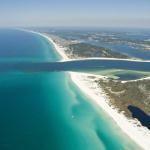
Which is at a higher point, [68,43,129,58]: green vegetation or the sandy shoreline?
the sandy shoreline

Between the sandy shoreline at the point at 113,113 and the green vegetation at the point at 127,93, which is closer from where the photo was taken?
the sandy shoreline at the point at 113,113

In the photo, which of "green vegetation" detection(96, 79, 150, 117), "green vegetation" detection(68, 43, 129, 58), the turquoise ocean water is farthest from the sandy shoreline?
"green vegetation" detection(68, 43, 129, 58)

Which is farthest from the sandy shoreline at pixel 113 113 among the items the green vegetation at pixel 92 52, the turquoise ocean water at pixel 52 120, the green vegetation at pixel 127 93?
the green vegetation at pixel 92 52

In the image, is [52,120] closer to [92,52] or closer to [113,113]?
[113,113]

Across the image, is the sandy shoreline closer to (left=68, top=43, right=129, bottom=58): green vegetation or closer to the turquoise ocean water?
the turquoise ocean water

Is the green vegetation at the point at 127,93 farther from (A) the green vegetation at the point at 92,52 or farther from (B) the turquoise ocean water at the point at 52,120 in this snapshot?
(A) the green vegetation at the point at 92,52

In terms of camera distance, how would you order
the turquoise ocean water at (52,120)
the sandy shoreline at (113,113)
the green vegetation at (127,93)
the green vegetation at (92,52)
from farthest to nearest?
the green vegetation at (92,52) < the green vegetation at (127,93) < the sandy shoreline at (113,113) < the turquoise ocean water at (52,120)
